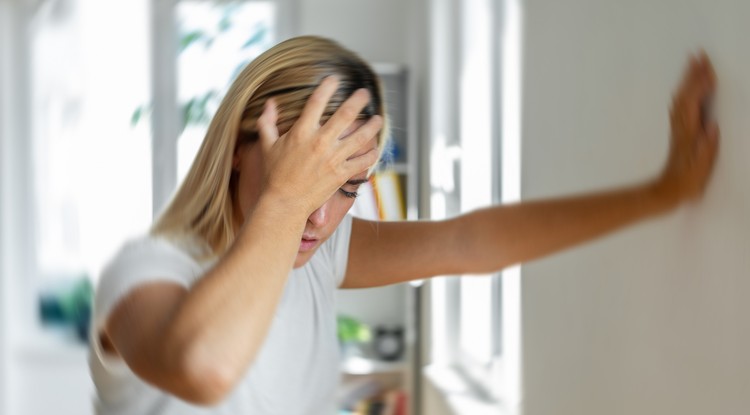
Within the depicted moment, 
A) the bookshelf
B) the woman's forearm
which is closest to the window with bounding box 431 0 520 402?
the bookshelf

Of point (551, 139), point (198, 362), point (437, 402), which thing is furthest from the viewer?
point (437, 402)

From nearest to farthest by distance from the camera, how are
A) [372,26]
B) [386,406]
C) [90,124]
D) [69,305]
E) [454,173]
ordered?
[454,173], [386,406], [372,26], [90,124], [69,305]

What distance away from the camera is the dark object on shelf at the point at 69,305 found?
3332 mm

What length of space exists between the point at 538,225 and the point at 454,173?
1429mm

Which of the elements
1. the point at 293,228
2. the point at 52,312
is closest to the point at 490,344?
the point at 293,228

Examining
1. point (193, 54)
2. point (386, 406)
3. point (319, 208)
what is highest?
point (193, 54)

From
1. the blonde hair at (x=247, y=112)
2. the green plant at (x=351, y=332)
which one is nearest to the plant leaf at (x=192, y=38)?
the green plant at (x=351, y=332)

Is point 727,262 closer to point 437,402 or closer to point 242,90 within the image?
point 242,90

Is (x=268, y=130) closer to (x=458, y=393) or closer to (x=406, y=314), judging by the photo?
(x=458, y=393)

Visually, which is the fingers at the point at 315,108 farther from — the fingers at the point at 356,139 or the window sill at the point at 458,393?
the window sill at the point at 458,393

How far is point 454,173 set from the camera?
2523 mm

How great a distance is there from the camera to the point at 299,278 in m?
1.10

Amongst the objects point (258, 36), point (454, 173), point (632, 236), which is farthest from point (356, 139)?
point (258, 36)

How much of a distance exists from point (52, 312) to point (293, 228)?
301 centimetres
